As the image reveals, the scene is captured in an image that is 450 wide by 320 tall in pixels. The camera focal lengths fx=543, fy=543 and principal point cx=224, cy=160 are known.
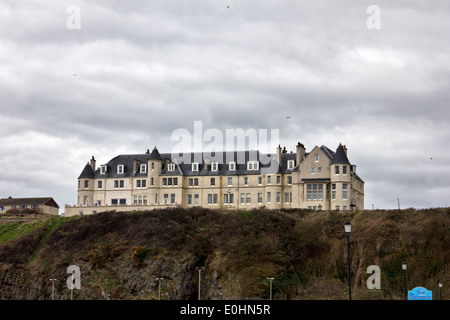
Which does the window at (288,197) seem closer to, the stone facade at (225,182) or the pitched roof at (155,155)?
the stone facade at (225,182)

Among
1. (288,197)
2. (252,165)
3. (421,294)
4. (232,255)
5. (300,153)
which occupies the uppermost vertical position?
(300,153)

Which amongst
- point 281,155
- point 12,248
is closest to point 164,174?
point 281,155

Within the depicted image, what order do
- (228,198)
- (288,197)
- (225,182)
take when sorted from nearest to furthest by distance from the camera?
(288,197), (228,198), (225,182)

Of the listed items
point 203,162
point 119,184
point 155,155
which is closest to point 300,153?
point 203,162

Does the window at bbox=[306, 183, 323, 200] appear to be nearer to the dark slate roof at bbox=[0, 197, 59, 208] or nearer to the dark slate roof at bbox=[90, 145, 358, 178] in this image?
the dark slate roof at bbox=[90, 145, 358, 178]

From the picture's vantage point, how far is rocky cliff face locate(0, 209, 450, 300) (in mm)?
58000

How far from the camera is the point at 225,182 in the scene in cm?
8556

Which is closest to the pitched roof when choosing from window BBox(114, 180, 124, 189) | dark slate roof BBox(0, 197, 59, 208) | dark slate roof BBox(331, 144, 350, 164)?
window BBox(114, 180, 124, 189)

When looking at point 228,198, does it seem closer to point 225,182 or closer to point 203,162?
point 225,182

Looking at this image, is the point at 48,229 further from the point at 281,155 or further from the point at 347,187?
the point at 347,187

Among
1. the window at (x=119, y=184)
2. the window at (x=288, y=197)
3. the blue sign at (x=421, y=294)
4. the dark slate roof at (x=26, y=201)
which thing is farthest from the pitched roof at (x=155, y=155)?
the blue sign at (x=421, y=294)

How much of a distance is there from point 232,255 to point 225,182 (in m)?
23.4

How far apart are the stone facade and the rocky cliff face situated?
751 cm

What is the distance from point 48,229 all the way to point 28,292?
15189 millimetres
